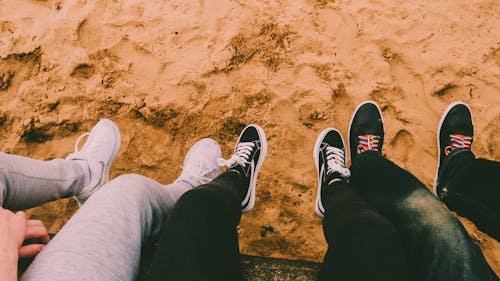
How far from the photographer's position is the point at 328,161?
5.18 ft

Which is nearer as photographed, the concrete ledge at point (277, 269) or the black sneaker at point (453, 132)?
the concrete ledge at point (277, 269)

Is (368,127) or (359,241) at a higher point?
(368,127)

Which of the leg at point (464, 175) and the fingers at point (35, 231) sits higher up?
the leg at point (464, 175)

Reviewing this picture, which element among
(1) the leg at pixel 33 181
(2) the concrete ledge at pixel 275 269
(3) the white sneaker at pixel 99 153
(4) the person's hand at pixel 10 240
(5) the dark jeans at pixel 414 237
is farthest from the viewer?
(3) the white sneaker at pixel 99 153

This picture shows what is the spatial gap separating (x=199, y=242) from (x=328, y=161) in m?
0.94

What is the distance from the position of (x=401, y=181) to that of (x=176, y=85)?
1.28 meters

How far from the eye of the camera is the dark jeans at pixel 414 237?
2.71ft

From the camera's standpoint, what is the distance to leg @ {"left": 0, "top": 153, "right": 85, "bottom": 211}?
1083 mm

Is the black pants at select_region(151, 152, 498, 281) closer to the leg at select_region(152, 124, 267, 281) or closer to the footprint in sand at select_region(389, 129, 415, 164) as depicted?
the leg at select_region(152, 124, 267, 281)

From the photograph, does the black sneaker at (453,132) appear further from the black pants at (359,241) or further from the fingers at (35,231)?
the fingers at (35,231)

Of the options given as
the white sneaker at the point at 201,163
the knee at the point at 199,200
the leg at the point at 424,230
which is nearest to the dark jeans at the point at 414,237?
the leg at the point at 424,230

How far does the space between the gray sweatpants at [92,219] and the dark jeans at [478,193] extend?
1.13 meters

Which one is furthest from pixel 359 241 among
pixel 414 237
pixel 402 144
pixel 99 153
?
pixel 99 153

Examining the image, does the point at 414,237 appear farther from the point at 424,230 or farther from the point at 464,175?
the point at 464,175
